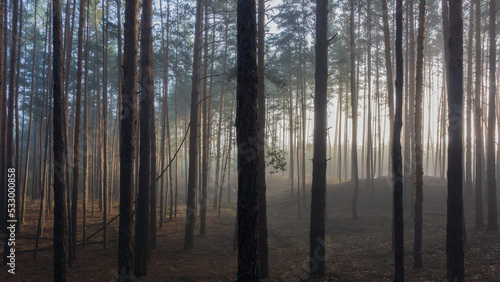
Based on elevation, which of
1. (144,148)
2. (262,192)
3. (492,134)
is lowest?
(262,192)

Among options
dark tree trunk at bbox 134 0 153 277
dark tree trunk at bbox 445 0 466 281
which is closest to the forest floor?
dark tree trunk at bbox 134 0 153 277

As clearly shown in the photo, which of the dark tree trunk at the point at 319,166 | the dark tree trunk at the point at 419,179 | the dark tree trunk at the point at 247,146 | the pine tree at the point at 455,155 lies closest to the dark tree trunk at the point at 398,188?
the pine tree at the point at 455,155

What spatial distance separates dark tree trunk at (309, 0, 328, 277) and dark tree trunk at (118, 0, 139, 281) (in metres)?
4.66

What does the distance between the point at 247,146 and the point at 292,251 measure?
9.36 meters

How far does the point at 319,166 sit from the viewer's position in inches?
326

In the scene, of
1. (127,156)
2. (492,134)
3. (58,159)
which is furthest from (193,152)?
(492,134)

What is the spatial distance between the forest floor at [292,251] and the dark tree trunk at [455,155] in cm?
150

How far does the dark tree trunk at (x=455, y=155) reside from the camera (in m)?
6.80

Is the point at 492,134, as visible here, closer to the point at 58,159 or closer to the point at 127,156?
the point at 127,156

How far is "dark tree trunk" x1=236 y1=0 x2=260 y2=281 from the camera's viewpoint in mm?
4562

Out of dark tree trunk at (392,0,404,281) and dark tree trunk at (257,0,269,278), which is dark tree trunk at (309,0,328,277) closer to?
dark tree trunk at (257,0,269,278)

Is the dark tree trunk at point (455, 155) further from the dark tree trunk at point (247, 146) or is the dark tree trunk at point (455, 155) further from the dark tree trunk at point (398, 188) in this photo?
the dark tree trunk at point (247, 146)

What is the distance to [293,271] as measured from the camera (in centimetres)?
942

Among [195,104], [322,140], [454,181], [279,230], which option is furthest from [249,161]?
[279,230]
